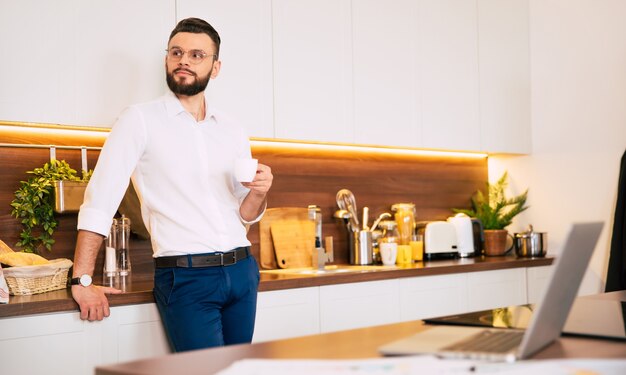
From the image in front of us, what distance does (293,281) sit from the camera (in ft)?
9.84

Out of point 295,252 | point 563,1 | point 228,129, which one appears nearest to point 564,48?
point 563,1

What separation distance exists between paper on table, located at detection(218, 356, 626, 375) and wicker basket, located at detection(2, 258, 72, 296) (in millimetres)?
1508

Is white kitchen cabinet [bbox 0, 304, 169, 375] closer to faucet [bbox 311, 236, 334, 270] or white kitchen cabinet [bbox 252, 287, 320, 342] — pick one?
white kitchen cabinet [bbox 252, 287, 320, 342]

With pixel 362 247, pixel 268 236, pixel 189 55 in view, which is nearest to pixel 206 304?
pixel 189 55

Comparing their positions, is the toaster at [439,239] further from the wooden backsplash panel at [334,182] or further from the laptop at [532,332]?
the laptop at [532,332]

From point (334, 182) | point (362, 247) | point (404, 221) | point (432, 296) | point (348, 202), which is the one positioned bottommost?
point (432, 296)

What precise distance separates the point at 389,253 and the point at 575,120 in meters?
1.44

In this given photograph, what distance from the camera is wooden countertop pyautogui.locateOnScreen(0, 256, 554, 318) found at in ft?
7.64

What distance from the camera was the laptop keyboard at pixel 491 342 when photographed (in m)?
1.22

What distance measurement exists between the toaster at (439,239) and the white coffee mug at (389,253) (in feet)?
1.25

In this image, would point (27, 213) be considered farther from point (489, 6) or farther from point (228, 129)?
point (489, 6)

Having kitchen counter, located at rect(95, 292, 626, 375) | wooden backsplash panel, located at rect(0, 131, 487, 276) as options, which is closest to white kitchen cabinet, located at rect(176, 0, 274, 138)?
wooden backsplash panel, located at rect(0, 131, 487, 276)

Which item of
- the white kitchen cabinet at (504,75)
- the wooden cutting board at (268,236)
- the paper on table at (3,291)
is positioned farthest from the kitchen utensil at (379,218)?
the paper on table at (3,291)

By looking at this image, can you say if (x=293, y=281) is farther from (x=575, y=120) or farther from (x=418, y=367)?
(x=575, y=120)
